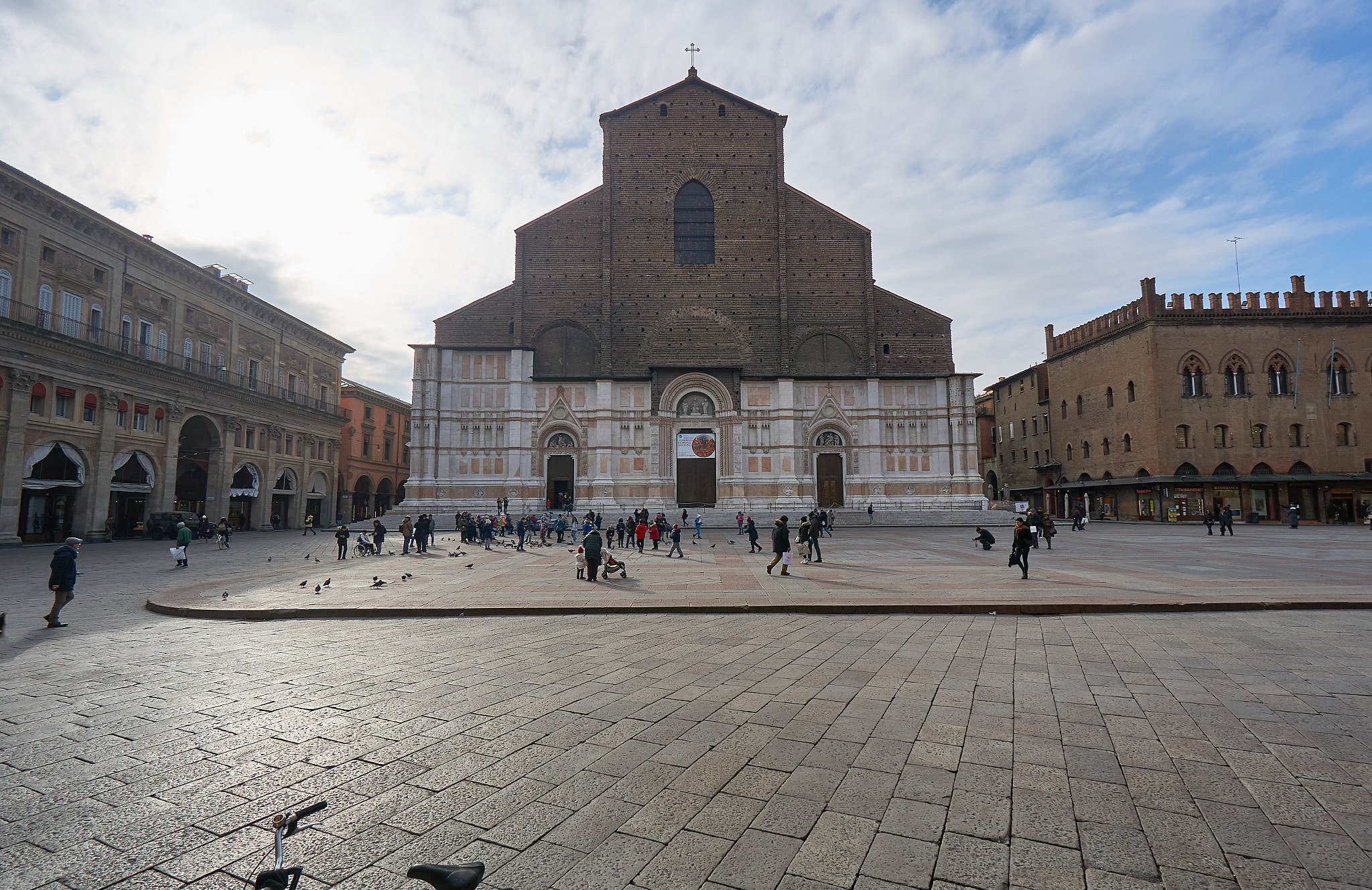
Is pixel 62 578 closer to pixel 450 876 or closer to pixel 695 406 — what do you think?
pixel 450 876

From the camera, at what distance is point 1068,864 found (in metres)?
2.94

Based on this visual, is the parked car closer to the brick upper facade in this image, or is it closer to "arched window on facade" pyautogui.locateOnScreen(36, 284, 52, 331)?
"arched window on facade" pyautogui.locateOnScreen(36, 284, 52, 331)

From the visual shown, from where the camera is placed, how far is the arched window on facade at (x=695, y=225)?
4284 cm

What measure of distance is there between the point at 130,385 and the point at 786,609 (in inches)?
1326

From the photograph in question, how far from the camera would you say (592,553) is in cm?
1425

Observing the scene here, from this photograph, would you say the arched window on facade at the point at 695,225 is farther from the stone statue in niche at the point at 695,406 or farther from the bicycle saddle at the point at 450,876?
the bicycle saddle at the point at 450,876

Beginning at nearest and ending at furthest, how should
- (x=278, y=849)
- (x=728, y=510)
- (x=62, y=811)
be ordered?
1. (x=278, y=849)
2. (x=62, y=811)
3. (x=728, y=510)

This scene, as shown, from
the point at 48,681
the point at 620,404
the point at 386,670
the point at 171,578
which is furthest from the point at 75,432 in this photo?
the point at 386,670

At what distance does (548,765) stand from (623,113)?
45938 millimetres

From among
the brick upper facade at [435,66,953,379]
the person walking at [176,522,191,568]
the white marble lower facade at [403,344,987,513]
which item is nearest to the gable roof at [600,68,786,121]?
the brick upper facade at [435,66,953,379]

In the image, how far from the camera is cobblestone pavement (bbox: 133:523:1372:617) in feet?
35.0

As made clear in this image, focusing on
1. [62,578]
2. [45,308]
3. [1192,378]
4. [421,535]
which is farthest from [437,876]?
[1192,378]

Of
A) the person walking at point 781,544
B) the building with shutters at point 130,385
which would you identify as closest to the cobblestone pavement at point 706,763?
the person walking at point 781,544

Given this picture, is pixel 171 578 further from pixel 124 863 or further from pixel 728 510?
pixel 728 510
